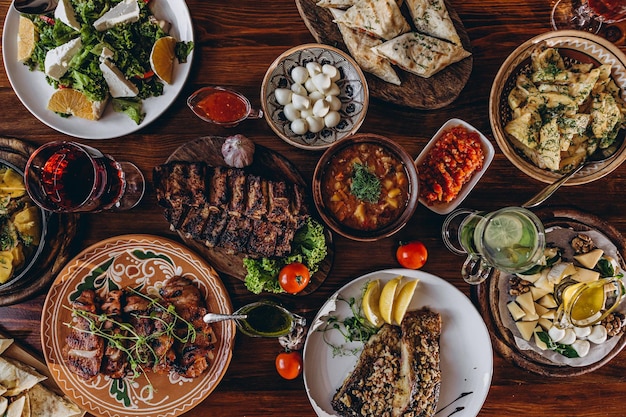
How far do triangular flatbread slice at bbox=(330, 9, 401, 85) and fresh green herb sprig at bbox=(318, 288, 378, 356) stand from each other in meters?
1.35

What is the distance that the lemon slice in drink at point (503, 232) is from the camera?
279 centimetres

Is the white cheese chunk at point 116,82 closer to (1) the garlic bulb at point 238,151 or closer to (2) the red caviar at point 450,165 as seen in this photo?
(1) the garlic bulb at point 238,151

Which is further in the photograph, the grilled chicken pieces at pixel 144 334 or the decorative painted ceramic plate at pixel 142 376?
the decorative painted ceramic plate at pixel 142 376

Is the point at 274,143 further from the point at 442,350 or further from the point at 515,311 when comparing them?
the point at 515,311

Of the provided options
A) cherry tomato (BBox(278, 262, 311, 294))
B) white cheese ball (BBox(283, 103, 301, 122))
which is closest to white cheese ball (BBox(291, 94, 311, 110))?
white cheese ball (BBox(283, 103, 301, 122))

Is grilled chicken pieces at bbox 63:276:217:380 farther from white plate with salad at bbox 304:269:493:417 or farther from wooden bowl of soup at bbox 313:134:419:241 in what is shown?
wooden bowl of soup at bbox 313:134:419:241

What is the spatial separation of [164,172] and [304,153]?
827 millimetres

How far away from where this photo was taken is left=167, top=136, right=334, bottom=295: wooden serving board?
3105 mm

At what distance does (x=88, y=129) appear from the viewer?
3.04 meters

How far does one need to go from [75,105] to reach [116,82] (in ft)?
0.94

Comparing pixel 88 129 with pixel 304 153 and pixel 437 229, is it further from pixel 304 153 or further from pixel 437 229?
pixel 437 229

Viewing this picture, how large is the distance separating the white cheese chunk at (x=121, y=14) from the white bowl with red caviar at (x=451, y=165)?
1.83 meters

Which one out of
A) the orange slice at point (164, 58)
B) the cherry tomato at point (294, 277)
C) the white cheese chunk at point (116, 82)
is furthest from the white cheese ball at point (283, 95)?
the cherry tomato at point (294, 277)

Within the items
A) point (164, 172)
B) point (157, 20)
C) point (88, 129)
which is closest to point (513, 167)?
point (164, 172)
